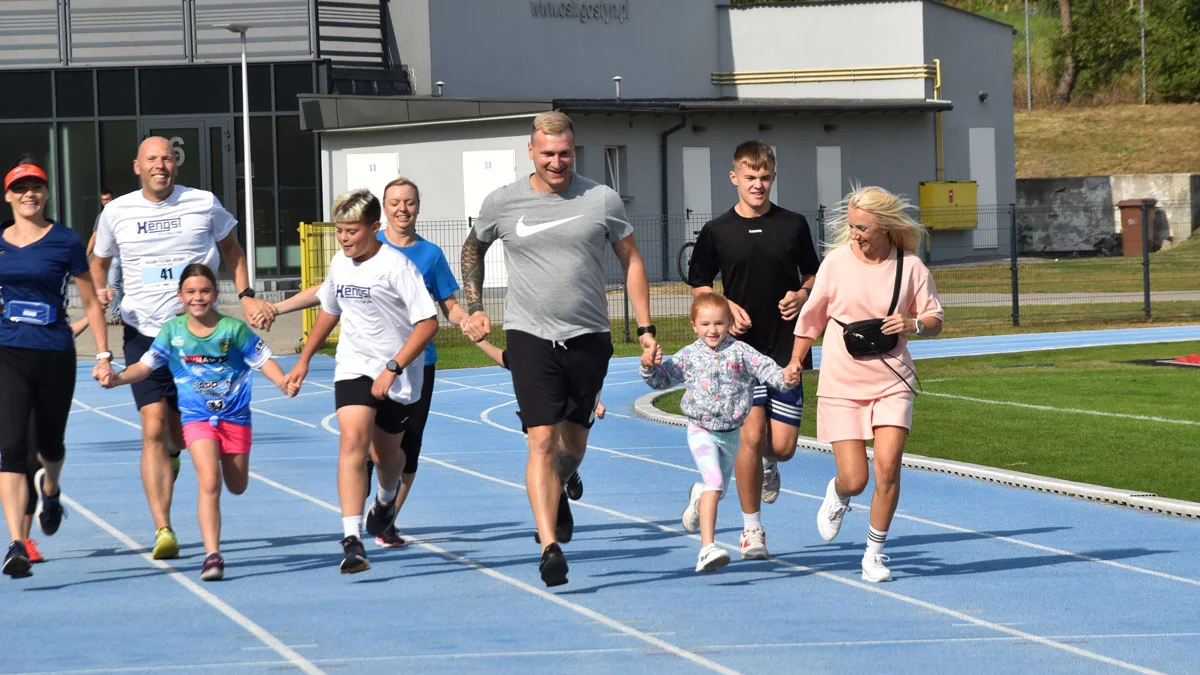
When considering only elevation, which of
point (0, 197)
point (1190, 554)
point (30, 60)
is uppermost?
point (30, 60)

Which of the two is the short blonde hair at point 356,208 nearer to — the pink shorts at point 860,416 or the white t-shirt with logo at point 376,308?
the white t-shirt with logo at point 376,308

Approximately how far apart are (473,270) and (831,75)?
3914 centimetres

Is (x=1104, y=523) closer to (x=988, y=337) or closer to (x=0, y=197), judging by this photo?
(x=988, y=337)

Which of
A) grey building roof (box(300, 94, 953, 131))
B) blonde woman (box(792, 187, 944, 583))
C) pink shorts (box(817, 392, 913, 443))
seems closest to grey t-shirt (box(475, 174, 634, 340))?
blonde woman (box(792, 187, 944, 583))

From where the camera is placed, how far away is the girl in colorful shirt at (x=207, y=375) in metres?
8.39

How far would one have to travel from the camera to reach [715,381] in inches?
335

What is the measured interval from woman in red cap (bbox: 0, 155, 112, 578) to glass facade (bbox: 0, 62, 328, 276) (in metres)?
30.8

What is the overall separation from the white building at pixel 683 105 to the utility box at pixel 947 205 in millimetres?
425

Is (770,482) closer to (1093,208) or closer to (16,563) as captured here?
(16,563)

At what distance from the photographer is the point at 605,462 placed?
520 inches

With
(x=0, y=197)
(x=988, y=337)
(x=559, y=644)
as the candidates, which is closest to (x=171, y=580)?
(x=559, y=644)

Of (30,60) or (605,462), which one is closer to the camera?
(605,462)

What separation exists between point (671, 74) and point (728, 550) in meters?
38.4

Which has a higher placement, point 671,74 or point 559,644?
point 671,74
